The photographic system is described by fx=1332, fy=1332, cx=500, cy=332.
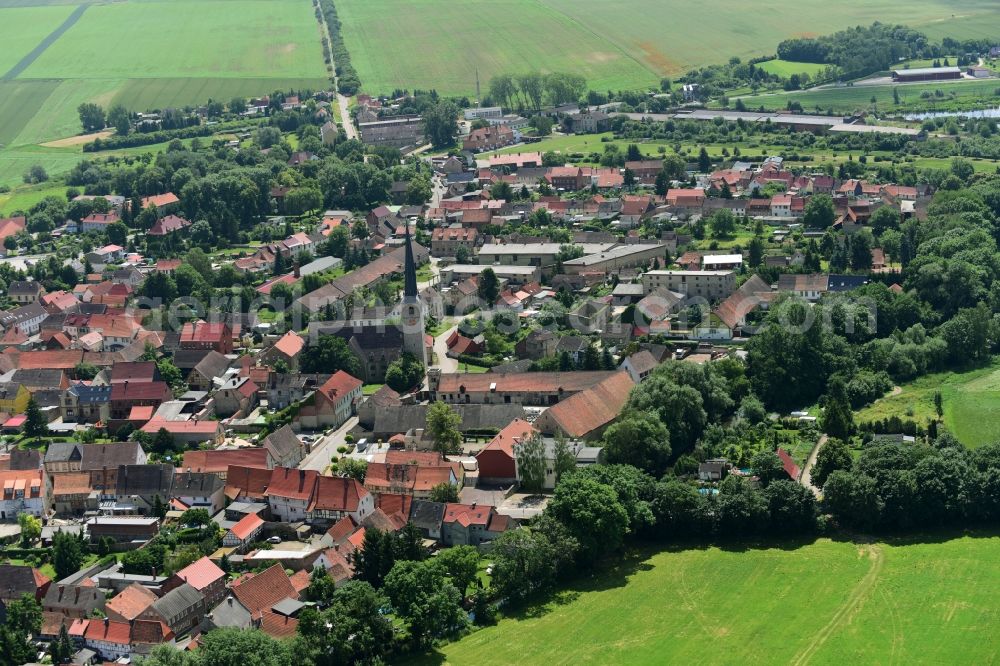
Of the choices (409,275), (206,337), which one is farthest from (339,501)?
(206,337)

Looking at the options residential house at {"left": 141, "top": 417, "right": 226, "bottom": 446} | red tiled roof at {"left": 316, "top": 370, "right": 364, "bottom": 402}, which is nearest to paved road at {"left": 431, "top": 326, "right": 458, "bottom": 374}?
red tiled roof at {"left": 316, "top": 370, "right": 364, "bottom": 402}

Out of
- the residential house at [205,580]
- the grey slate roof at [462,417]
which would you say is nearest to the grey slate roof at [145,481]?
the residential house at [205,580]

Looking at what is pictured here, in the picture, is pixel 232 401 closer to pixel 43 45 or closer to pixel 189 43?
pixel 189 43

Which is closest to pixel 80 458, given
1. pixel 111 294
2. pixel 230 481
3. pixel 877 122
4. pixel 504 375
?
pixel 230 481

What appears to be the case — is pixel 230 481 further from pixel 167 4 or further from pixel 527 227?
pixel 167 4

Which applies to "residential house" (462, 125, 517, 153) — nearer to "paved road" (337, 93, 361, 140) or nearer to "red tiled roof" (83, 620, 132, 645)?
"paved road" (337, 93, 361, 140)

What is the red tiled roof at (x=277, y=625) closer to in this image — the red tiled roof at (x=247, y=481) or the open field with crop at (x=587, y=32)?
the red tiled roof at (x=247, y=481)
